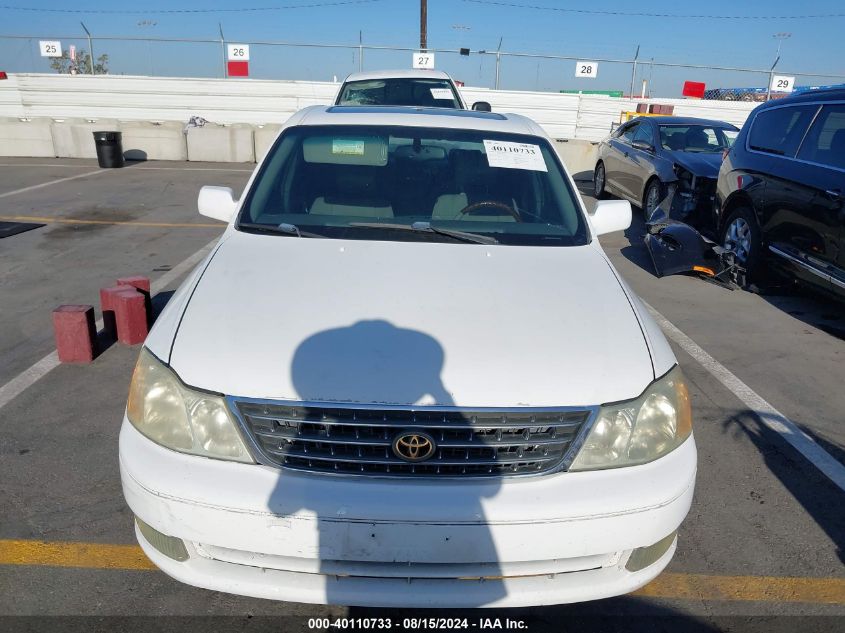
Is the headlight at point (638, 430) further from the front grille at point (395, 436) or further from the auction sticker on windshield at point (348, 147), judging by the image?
the auction sticker on windshield at point (348, 147)

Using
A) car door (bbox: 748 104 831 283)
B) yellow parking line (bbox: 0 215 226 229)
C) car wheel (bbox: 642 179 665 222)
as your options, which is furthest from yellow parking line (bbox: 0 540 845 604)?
car wheel (bbox: 642 179 665 222)

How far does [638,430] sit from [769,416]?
97.0 inches

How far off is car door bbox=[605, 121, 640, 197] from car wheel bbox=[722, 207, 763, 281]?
3.62 metres

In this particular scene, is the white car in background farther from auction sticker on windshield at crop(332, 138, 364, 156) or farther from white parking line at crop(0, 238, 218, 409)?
auction sticker on windshield at crop(332, 138, 364, 156)

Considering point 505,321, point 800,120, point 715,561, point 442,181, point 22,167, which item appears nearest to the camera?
point 505,321

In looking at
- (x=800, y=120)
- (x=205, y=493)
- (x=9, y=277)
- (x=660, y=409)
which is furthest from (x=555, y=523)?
(x=9, y=277)

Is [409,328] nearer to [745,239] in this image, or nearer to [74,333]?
[74,333]

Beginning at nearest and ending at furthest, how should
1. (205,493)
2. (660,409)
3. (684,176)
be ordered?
(205,493), (660,409), (684,176)


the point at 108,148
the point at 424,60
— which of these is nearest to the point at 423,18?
the point at 424,60

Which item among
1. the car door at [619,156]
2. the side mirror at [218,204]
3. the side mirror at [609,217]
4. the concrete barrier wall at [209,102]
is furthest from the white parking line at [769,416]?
the concrete barrier wall at [209,102]

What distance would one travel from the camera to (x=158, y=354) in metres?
2.27

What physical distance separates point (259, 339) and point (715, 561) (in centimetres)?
213

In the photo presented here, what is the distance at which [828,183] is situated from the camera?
554 cm

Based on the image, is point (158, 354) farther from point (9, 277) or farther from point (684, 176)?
point (684, 176)
